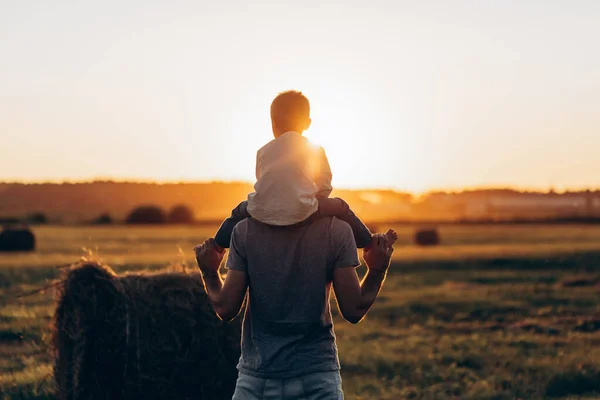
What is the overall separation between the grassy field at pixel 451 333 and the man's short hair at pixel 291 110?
4592 millimetres

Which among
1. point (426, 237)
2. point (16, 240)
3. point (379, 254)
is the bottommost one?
point (426, 237)

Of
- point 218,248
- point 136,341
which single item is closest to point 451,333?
point 136,341

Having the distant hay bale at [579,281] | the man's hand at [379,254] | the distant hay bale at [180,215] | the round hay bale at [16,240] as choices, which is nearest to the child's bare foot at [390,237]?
the man's hand at [379,254]

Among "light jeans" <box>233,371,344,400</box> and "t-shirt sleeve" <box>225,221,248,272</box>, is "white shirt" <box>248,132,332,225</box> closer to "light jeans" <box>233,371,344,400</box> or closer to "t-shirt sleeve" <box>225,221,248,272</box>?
"t-shirt sleeve" <box>225,221,248,272</box>

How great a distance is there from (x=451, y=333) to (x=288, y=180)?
11.9 metres

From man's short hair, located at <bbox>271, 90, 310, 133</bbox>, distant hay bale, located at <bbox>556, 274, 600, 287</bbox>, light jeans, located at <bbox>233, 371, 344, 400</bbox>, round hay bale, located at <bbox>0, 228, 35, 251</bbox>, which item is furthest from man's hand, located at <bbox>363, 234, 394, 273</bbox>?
round hay bale, located at <bbox>0, 228, 35, 251</bbox>

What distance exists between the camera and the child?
3.97m

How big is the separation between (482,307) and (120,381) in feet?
38.4

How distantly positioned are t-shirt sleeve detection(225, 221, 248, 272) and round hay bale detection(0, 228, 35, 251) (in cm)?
3273

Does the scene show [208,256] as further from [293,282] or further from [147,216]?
[147,216]

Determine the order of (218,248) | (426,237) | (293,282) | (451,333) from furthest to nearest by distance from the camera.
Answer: (426,237)
(451,333)
(218,248)
(293,282)

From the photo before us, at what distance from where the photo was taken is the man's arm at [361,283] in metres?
4.12

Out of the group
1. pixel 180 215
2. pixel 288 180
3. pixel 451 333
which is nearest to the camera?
pixel 288 180

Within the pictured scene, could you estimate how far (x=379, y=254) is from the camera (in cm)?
424
